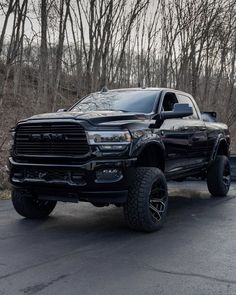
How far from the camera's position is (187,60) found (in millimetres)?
18766

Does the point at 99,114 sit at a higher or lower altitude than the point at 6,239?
higher

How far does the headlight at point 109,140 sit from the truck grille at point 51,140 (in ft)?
0.34

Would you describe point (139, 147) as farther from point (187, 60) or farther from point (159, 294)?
point (187, 60)

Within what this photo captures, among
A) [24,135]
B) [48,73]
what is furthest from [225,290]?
[48,73]

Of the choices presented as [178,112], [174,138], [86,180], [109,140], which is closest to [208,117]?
[174,138]

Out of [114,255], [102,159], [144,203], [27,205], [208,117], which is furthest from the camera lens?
[208,117]

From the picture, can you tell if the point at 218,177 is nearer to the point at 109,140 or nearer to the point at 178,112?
the point at 178,112

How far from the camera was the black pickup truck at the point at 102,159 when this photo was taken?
6.09 metres

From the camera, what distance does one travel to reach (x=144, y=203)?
6.23 metres

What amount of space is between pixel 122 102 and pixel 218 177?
2.86 m

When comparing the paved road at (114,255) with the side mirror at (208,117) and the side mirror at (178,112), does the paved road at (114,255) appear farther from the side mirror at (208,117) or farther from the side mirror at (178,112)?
the side mirror at (208,117)

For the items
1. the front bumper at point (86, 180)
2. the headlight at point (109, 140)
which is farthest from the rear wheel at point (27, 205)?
the headlight at point (109, 140)

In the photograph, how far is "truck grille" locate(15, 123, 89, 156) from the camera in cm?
615

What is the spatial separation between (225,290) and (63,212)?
4121 mm
